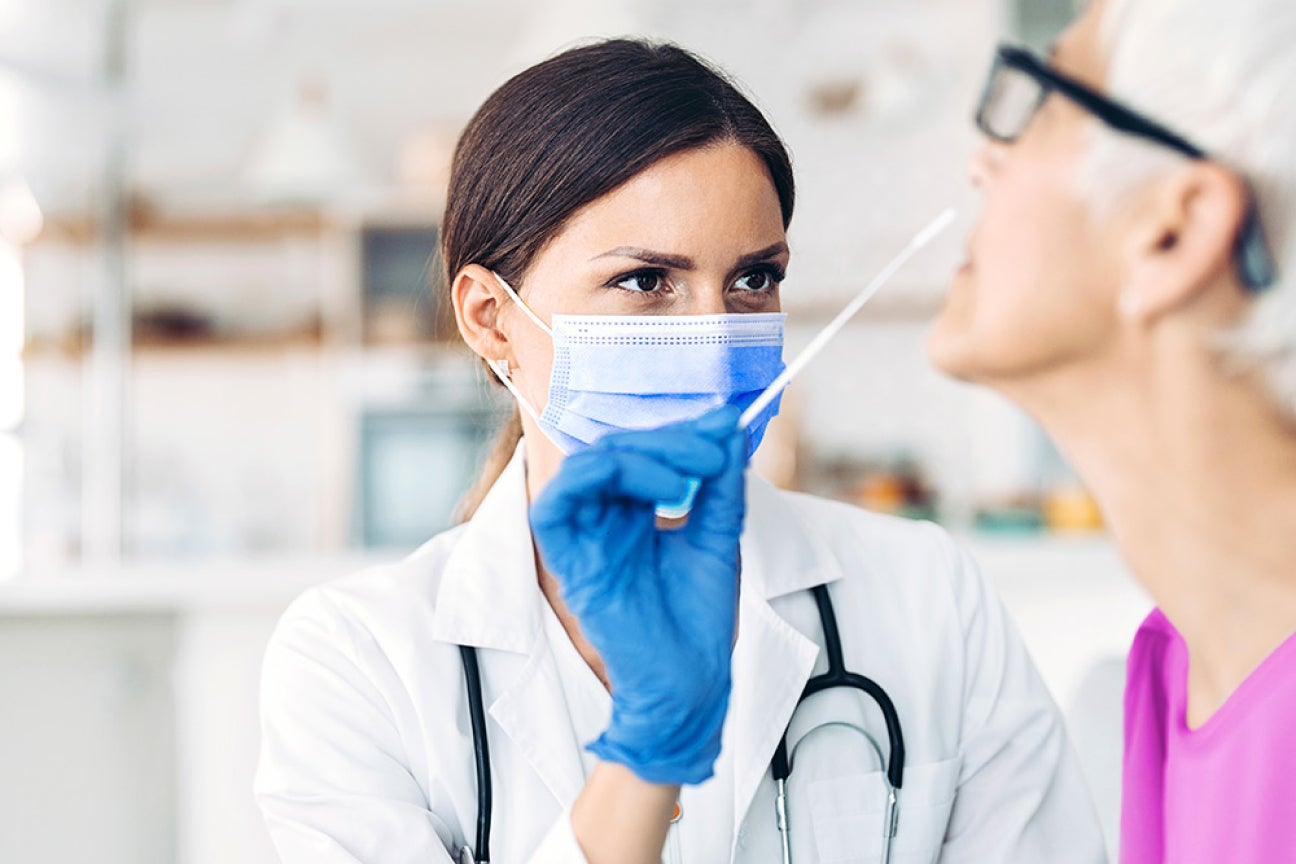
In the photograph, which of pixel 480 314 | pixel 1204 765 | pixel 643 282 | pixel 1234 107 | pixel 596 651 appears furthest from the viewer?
pixel 480 314

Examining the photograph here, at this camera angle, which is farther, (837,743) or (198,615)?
(198,615)

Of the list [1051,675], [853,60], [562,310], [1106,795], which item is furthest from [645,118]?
[853,60]

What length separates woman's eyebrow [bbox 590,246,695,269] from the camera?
1.17 m

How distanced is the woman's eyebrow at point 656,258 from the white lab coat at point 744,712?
0.31 m

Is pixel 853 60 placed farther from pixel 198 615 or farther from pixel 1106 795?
pixel 1106 795

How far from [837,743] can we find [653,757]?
0.40m

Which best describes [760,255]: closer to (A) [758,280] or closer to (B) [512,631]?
(A) [758,280]

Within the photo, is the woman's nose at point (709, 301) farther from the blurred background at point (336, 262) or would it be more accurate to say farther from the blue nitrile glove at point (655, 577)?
the blurred background at point (336, 262)

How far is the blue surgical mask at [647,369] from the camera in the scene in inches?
46.2

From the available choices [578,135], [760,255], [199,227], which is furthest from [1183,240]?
[199,227]

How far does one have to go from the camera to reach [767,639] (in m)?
1.25

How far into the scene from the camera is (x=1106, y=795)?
1554 mm

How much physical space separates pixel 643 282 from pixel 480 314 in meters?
0.21

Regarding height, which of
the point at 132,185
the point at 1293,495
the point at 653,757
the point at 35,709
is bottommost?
the point at 35,709
